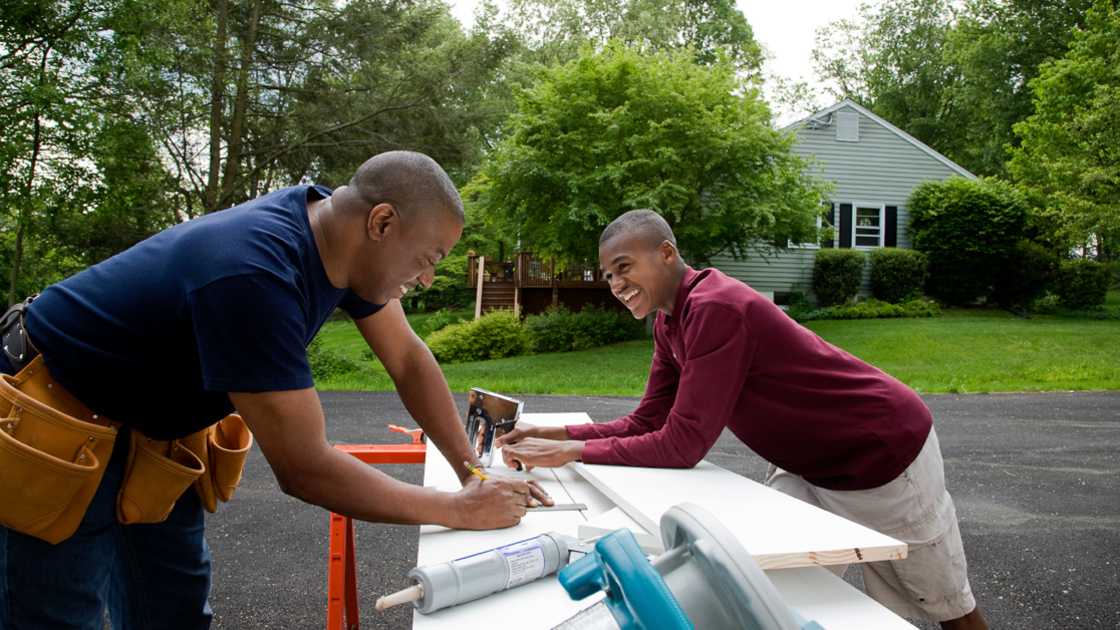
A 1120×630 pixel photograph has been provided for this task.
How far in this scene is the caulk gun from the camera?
4.56 feet

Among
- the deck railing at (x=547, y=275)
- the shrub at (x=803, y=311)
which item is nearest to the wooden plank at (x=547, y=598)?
the shrub at (x=803, y=311)

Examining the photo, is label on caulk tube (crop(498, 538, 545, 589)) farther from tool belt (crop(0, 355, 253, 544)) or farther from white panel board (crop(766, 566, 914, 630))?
tool belt (crop(0, 355, 253, 544))

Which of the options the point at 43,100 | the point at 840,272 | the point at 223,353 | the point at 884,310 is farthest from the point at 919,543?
the point at 840,272

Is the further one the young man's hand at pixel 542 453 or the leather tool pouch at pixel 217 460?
the young man's hand at pixel 542 453

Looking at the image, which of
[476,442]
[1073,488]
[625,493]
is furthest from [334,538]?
[1073,488]

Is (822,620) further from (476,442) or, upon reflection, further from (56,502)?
(56,502)

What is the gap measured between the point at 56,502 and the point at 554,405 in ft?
23.8

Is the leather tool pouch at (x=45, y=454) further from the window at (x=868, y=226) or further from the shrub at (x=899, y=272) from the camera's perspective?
the window at (x=868, y=226)

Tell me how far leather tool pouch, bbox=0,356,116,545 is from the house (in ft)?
63.8

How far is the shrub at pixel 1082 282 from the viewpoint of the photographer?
18.9 meters

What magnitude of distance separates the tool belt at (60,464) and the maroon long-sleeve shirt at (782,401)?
1.38 metres

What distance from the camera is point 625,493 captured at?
6.40ft

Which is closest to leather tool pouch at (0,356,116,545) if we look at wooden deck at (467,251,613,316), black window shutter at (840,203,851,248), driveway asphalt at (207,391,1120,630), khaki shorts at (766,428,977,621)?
driveway asphalt at (207,391,1120,630)

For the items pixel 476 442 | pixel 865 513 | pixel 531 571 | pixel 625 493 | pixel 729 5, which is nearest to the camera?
pixel 531 571
